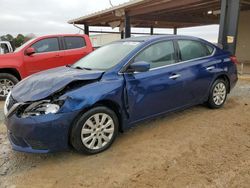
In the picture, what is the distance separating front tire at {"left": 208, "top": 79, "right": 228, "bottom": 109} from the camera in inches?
207

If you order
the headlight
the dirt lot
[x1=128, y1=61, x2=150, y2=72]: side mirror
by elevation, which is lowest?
the dirt lot

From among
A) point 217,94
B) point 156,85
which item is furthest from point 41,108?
point 217,94

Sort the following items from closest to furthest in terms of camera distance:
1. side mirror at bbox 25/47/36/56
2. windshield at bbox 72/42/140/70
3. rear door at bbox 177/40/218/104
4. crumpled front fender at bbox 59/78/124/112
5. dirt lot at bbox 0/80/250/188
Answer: dirt lot at bbox 0/80/250/188 < crumpled front fender at bbox 59/78/124/112 < windshield at bbox 72/42/140/70 < rear door at bbox 177/40/218/104 < side mirror at bbox 25/47/36/56

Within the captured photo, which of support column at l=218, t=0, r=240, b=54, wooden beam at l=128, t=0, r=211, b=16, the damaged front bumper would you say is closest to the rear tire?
the damaged front bumper

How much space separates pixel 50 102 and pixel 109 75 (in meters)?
0.93

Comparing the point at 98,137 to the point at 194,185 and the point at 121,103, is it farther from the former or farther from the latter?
the point at 194,185

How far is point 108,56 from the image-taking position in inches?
172

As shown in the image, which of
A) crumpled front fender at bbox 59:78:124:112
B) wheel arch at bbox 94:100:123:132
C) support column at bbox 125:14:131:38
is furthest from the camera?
support column at bbox 125:14:131:38

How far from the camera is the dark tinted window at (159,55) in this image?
423cm

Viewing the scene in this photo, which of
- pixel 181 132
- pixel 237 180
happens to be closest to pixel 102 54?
pixel 181 132

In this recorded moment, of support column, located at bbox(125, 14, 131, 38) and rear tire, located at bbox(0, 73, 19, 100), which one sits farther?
support column, located at bbox(125, 14, 131, 38)

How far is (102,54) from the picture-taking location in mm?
4605

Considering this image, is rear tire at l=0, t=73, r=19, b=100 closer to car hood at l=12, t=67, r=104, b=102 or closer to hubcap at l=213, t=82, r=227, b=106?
car hood at l=12, t=67, r=104, b=102

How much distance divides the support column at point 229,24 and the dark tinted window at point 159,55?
522 centimetres
